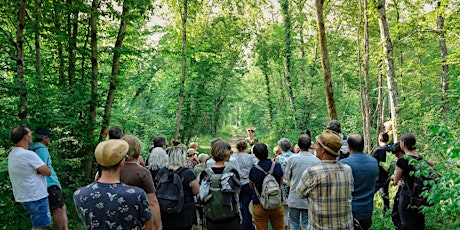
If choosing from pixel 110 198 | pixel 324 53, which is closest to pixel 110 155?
pixel 110 198

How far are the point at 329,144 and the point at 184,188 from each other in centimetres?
195

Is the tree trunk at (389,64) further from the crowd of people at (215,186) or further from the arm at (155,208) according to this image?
the arm at (155,208)

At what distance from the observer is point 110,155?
8.27 feet

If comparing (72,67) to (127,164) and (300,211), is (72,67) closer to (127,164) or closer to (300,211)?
(127,164)

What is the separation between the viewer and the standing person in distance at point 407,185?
4191 millimetres

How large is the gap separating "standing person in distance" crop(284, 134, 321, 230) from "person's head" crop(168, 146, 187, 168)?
173 cm

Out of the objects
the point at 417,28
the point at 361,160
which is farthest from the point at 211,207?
the point at 417,28

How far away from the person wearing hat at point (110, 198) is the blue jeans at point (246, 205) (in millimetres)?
3177

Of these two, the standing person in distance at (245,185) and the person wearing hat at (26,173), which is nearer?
the person wearing hat at (26,173)

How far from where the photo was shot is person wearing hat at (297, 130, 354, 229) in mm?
3146

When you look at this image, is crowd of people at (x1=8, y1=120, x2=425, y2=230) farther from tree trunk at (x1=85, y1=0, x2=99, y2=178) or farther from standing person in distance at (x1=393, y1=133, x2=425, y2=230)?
tree trunk at (x1=85, y1=0, x2=99, y2=178)

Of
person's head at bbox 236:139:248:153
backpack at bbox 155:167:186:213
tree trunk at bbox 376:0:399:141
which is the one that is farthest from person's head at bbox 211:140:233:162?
tree trunk at bbox 376:0:399:141

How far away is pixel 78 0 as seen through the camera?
25.1ft

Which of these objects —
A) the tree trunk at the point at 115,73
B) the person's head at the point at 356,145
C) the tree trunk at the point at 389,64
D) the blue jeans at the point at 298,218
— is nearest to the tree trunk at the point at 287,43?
the tree trunk at the point at 389,64
